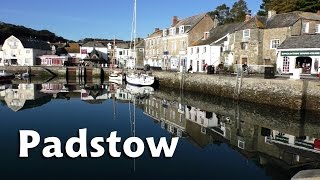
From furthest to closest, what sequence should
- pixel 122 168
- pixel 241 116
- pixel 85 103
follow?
1. pixel 85 103
2. pixel 241 116
3. pixel 122 168

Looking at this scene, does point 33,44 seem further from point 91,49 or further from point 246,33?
point 246,33

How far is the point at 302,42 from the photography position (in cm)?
3119

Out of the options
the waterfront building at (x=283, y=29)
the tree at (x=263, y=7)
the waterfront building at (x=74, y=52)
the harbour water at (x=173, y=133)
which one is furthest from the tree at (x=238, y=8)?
the harbour water at (x=173, y=133)

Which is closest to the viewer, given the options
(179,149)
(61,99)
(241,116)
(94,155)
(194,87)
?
(94,155)

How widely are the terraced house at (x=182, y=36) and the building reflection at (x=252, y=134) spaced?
986 inches

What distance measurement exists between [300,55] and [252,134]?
15.4m

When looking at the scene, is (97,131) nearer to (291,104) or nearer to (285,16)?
(291,104)

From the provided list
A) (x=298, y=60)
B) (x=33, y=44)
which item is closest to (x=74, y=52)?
(x=33, y=44)

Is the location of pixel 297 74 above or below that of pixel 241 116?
above

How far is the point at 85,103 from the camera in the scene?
1196 inches

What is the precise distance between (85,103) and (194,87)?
11115 mm

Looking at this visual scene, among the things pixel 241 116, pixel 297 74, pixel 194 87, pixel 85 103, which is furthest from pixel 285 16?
pixel 85 103

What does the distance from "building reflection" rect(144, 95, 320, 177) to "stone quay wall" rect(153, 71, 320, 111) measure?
2109 mm

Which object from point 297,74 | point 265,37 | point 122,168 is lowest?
point 122,168
